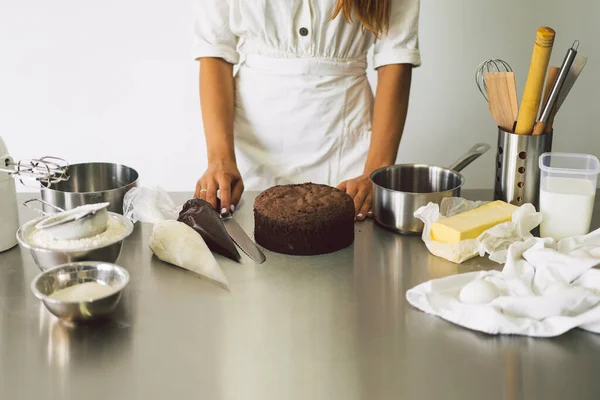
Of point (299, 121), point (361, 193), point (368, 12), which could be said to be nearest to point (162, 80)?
point (299, 121)

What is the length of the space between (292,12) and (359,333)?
95 centimetres

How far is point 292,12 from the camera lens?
1.72m

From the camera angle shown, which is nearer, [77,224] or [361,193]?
[77,224]

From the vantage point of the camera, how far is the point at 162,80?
2438 millimetres

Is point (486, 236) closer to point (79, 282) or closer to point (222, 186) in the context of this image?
point (222, 186)

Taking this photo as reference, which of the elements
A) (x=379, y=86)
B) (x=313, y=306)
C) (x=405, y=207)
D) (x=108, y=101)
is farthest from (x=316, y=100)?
(x=108, y=101)

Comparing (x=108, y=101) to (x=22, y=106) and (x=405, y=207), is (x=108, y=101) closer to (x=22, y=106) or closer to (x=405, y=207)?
(x=22, y=106)

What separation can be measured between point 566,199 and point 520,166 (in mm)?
132

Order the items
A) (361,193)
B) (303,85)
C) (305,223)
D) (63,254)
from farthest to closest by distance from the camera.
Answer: (303,85) → (361,193) → (305,223) → (63,254)

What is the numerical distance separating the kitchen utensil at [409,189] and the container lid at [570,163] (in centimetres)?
15

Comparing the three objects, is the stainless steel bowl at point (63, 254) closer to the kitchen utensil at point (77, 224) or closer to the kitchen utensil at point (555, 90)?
the kitchen utensil at point (77, 224)

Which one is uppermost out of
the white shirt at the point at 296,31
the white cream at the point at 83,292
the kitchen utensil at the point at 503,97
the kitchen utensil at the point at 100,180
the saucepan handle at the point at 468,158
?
the white shirt at the point at 296,31

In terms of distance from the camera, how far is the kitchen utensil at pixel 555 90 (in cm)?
131

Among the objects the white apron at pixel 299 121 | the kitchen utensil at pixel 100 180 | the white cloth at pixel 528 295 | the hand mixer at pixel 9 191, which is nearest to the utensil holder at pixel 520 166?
the white cloth at pixel 528 295
